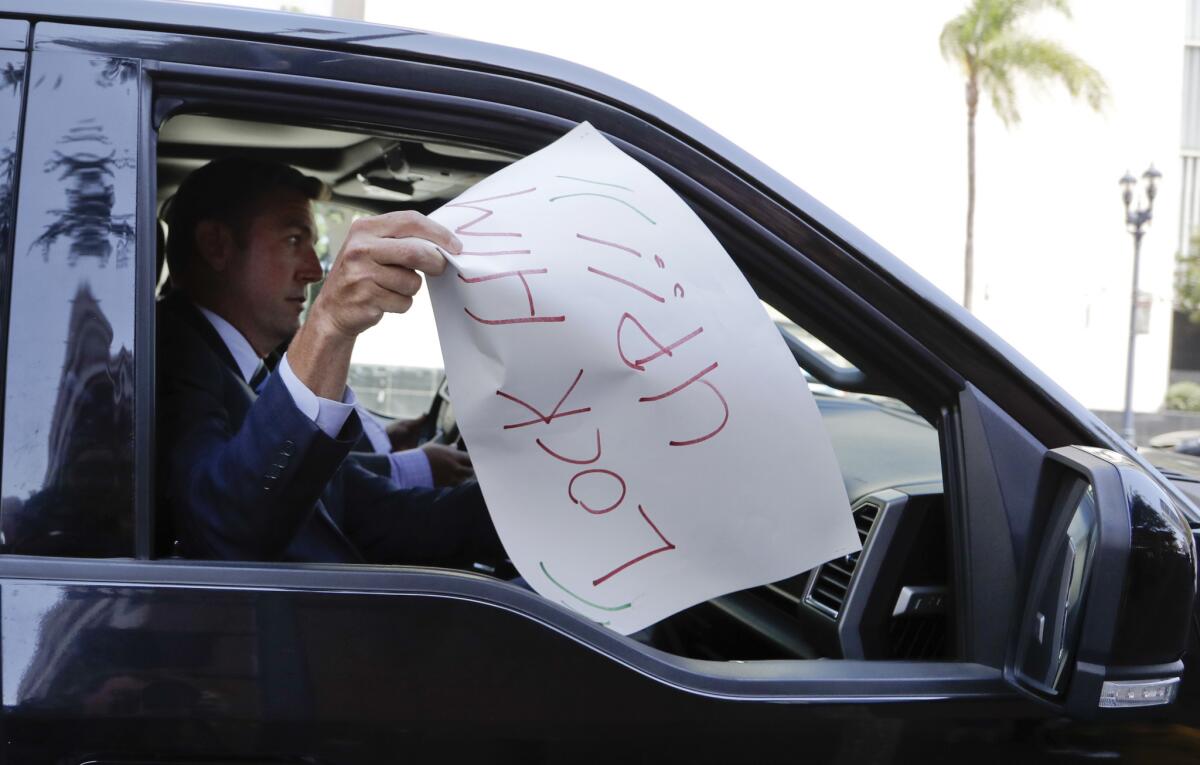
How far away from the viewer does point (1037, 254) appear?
82.2 ft

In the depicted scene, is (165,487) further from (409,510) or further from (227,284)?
(409,510)

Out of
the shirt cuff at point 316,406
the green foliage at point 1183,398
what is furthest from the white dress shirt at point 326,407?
the green foliage at point 1183,398

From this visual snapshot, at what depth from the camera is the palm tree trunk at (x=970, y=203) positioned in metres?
23.2

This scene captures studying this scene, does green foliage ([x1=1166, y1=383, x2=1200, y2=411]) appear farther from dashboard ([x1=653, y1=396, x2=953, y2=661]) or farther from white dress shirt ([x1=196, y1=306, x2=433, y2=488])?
dashboard ([x1=653, y1=396, x2=953, y2=661])

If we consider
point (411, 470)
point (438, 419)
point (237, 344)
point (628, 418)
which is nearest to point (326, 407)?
point (628, 418)

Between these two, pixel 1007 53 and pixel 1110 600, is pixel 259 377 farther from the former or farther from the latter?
pixel 1007 53

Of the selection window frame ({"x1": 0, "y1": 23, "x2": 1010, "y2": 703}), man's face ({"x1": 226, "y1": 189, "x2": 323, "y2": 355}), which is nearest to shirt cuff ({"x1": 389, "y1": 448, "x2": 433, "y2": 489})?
man's face ({"x1": 226, "y1": 189, "x2": 323, "y2": 355})

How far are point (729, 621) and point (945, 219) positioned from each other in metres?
24.2

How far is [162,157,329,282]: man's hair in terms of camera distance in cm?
195

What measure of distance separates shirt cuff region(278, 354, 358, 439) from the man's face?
0.69m

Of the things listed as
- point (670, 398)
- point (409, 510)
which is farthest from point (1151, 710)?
point (409, 510)

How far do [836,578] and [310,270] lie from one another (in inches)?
42.8

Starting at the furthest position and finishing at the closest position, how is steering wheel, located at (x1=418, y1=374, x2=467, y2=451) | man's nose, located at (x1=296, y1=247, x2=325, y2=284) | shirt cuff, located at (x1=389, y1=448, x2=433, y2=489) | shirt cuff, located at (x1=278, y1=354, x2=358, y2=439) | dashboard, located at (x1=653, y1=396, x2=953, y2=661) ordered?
steering wheel, located at (x1=418, y1=374, x2=467, y2=451)
shirt cuff, located at (x1=389, y1=448, x2=433, y2=489)
man's nose, located at (x1=296, y1=247, x2=325, y2=284)
dashboard, located at (x1=653, y1=396, x2=953, y2=661)
shirt cuff, located at (x1=278, y1=354, x2=358, y2=439)

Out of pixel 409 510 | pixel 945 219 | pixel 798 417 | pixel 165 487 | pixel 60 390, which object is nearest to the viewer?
pixel 60 390
